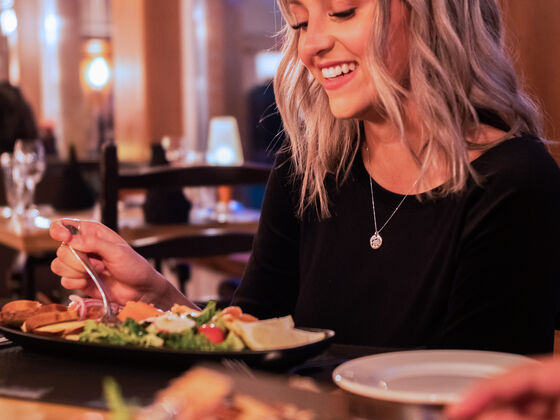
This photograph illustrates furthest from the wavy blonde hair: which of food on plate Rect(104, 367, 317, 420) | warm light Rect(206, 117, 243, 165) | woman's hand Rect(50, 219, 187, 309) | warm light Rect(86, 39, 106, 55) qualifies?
warm light Rect(86, 39, 106, 55)

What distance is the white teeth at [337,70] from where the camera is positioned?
1.52 meters

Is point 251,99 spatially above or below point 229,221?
above

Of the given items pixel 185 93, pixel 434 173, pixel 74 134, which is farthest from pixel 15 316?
pixel 74 134

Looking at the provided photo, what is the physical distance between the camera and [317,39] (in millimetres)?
1510

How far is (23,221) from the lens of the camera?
3.45m

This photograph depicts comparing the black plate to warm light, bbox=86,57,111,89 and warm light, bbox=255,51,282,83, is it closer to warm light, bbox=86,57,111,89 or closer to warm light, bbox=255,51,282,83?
warm light, bbox=255,51,282,83

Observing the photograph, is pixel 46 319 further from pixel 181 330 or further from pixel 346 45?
pixel 346 45

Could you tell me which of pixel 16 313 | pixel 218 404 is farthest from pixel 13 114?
pixel 218 404

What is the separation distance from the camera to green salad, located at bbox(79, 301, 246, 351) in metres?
0.96

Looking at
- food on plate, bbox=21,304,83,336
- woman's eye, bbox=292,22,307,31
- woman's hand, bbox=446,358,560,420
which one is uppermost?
woman's eye, bbox=292,22,307,31

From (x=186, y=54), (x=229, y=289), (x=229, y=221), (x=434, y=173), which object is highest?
(x=186, y=54)

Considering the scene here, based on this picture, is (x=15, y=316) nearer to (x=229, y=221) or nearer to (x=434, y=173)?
(x=434, y=173)

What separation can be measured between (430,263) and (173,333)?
2.02 feet

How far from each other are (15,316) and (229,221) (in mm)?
2351
